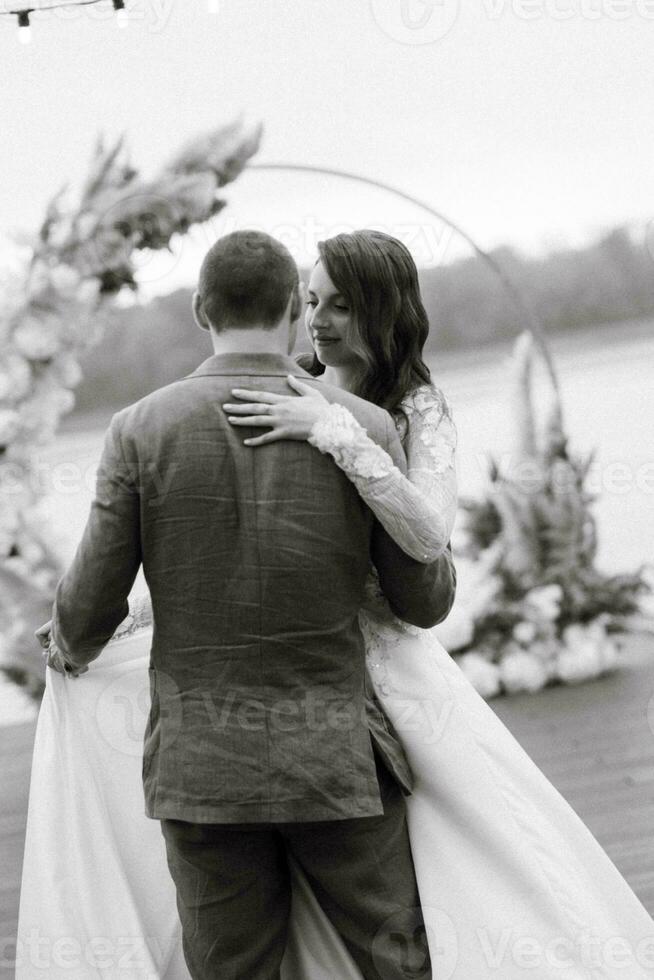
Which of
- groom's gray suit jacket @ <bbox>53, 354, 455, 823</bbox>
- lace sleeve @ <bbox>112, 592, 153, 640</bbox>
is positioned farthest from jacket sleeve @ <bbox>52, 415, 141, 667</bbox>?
lace sleeve @ <bbox>112, 592, 153, 640</bbox>

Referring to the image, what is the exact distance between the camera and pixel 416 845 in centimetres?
174

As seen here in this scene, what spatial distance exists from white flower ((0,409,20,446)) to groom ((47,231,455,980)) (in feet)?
7.73

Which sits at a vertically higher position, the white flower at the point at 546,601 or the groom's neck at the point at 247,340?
the groom's neck at the point at 247,340

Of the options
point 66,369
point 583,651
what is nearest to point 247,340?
point 66,369

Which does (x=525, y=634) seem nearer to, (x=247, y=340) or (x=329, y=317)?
(x=329, y=317)

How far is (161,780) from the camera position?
61.7 inches

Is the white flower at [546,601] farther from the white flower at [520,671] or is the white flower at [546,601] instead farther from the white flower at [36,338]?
the white flower at [36,338]

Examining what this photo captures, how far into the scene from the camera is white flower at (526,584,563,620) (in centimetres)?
465

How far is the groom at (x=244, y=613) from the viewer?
1482 mm

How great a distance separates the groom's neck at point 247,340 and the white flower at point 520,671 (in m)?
3.26

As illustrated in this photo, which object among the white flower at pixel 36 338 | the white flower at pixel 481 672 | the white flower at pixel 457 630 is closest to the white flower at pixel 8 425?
the white flower at pixel 36 338

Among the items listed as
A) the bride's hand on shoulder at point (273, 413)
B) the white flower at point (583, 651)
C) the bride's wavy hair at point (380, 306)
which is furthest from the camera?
the white flower at point (583, 651)

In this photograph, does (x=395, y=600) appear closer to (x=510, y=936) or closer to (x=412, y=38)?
(x=510, y=936)

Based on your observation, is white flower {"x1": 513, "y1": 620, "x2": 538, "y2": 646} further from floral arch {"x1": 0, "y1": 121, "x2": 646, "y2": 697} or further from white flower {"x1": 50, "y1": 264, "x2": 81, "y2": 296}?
white flower {"x1": 50, "y1": 264, "x2": 81, "y2": 296}
